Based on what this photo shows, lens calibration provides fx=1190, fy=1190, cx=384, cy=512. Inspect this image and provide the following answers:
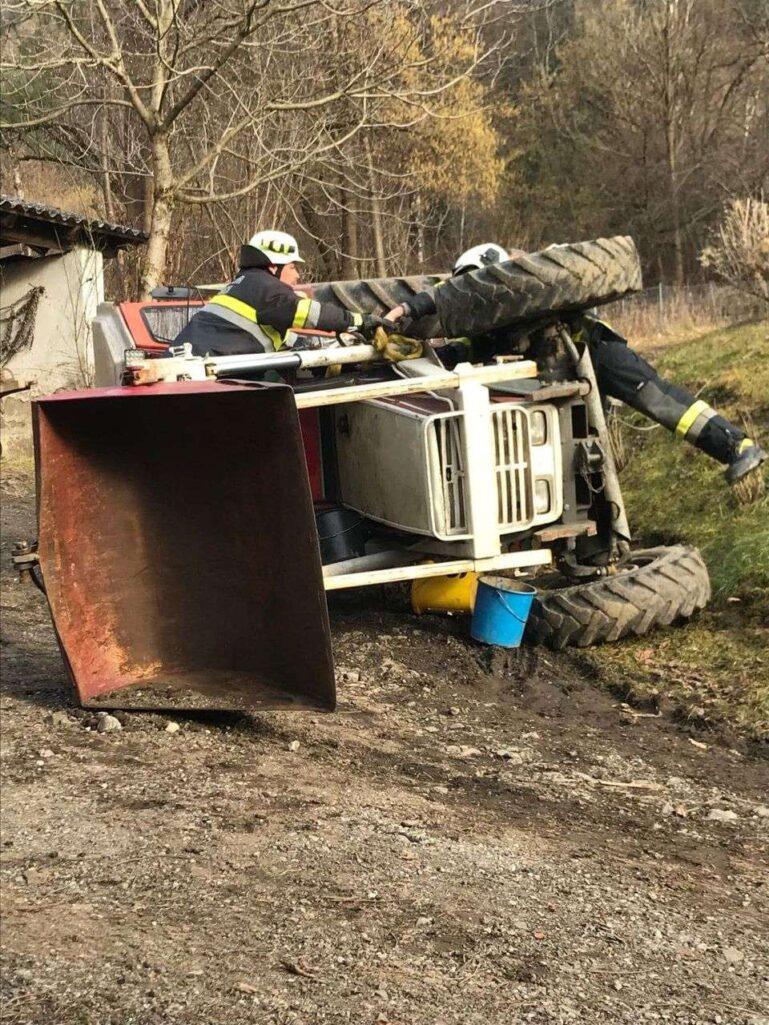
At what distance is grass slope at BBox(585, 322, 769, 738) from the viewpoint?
515 cm

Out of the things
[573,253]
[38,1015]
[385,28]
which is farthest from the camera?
[385,28]

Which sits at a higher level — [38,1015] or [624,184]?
[624,184]

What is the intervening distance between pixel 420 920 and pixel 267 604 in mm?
1884

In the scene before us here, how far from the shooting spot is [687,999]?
2.58 meters

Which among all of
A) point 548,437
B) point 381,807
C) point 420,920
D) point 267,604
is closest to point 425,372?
point 548,437

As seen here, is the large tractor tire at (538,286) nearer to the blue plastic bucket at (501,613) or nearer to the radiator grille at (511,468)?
the radiator grille at (511,468)

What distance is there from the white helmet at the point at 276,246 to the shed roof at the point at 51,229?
7657mm

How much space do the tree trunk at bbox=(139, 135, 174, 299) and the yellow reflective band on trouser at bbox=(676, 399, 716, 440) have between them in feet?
32.5

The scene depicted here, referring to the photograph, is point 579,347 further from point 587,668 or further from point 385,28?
point 385,28

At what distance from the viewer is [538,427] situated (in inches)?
205

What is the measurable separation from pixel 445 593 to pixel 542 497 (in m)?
0.92

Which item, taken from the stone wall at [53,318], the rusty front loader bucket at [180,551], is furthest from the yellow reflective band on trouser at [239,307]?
the stone wall at [53,318]

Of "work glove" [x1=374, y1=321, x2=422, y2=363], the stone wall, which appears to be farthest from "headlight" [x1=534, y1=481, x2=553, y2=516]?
the stone wall

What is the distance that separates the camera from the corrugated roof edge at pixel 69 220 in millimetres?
13102
